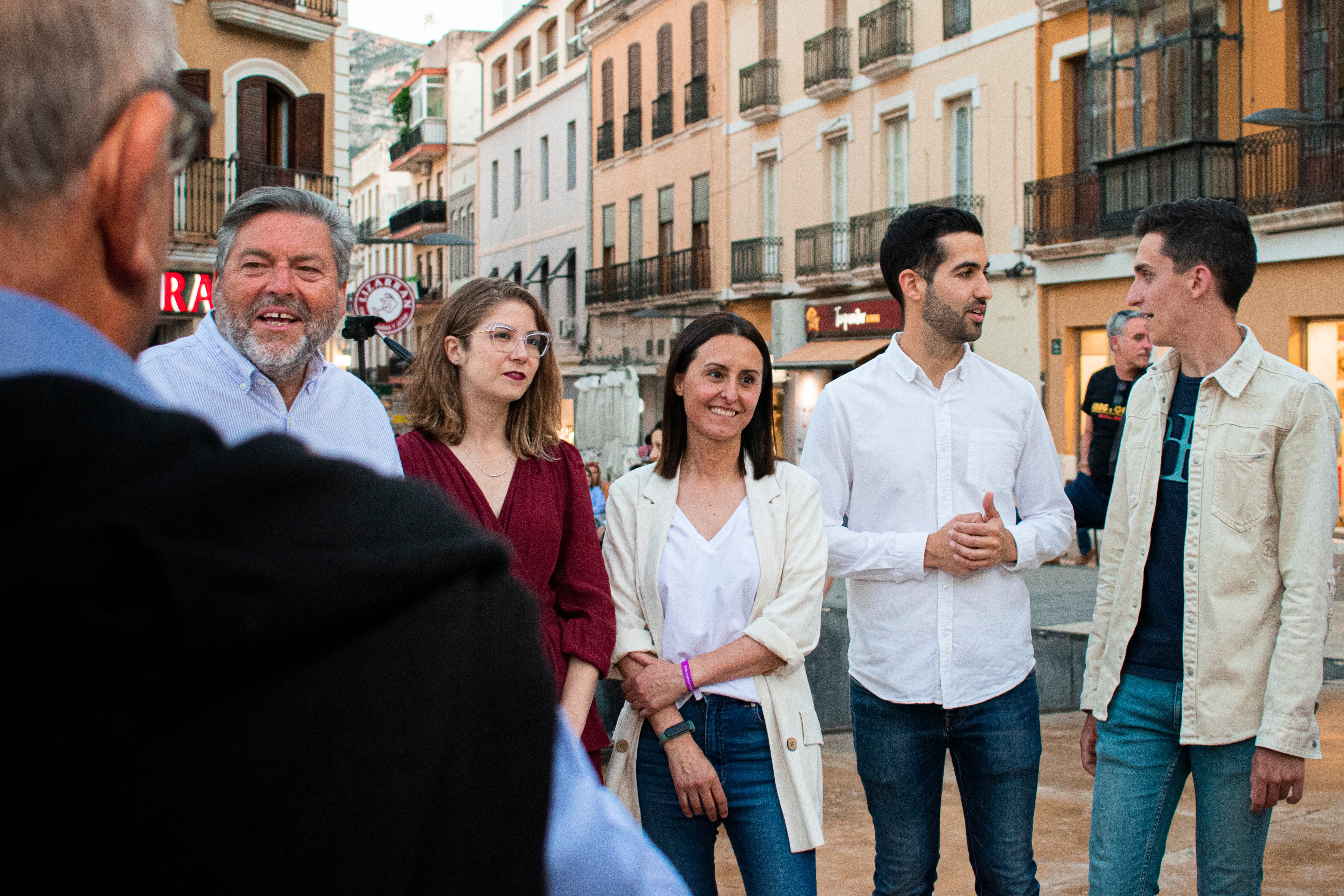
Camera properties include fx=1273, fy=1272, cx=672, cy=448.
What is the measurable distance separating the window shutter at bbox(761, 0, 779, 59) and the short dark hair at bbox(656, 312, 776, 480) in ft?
82.2

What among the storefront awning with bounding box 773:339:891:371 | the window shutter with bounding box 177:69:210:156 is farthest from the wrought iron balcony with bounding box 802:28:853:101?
the window shutter with bounding box 177:69:210:156

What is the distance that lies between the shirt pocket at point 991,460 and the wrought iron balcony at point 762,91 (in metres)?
24.3

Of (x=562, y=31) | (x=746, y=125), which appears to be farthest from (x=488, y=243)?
(x=746, y=125)

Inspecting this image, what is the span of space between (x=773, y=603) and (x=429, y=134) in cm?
4961

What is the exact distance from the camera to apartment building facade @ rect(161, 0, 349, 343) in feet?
65.8

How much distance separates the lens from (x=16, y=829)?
0.66 metres

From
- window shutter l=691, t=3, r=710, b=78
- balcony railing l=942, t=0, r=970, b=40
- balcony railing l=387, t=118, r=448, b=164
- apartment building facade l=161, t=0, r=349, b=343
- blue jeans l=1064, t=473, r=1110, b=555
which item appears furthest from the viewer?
balcony railing l=387, t=118, r=448, b=164

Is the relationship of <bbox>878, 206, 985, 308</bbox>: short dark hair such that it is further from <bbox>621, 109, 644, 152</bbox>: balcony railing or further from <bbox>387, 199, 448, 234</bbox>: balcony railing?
<bbox>387, 199, 448, 234</bbox>: balcony railing

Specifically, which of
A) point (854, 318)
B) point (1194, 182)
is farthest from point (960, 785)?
point (854, 318)

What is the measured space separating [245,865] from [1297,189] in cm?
1746

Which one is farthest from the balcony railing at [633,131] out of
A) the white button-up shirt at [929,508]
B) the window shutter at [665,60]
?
the white button-up shirt at [929,508]

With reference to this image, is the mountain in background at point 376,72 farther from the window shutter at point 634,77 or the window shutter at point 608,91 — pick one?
the window shutter at point 634,77

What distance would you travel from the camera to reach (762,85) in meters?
27.2

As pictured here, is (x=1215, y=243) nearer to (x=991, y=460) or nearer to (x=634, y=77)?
(x=991, y=460)
